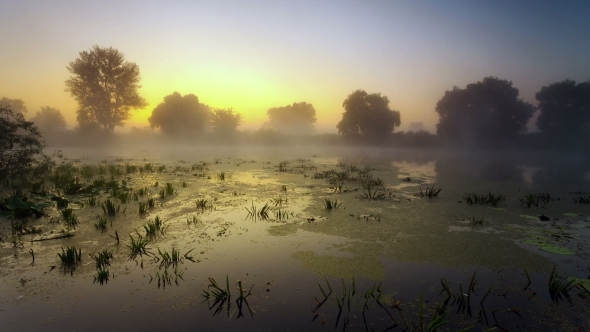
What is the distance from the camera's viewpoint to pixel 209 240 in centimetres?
497

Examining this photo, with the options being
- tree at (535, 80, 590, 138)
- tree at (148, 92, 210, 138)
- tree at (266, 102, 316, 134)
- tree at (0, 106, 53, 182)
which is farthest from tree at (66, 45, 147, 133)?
tree at (535, 80, 590, 138)

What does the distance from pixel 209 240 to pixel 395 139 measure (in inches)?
2008

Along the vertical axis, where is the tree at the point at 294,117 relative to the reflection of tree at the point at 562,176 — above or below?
above

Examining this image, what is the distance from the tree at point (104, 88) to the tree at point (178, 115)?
9091 mm

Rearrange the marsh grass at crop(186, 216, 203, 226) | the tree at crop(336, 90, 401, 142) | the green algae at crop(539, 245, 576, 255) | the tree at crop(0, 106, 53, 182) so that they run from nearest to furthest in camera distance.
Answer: the green algae at crop(539, 245, 576, 255), the marsh grass at crop(186, 216, 203, 226), the tree at crop(0, 106, 53, 182), the tree at crop(336, 90, 401, 142)

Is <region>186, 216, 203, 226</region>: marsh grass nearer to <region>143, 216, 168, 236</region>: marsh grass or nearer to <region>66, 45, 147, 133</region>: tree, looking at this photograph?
<region>143, 216, 168, 236</region>: marsh grass

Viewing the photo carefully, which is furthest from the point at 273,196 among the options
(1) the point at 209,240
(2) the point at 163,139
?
(2) the point at 163,139

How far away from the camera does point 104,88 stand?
40812 millimetres

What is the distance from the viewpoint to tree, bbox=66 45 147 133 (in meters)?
39.3

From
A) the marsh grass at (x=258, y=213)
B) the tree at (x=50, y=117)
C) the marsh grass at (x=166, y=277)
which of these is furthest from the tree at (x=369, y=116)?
the tree at (x=50, y=117)

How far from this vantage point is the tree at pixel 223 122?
197 feet

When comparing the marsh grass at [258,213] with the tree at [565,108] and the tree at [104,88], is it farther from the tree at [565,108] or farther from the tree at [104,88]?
the tree at [565,108]

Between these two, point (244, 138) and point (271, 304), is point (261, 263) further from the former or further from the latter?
point (244, 138)

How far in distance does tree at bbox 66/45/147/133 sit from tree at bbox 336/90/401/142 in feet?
122
